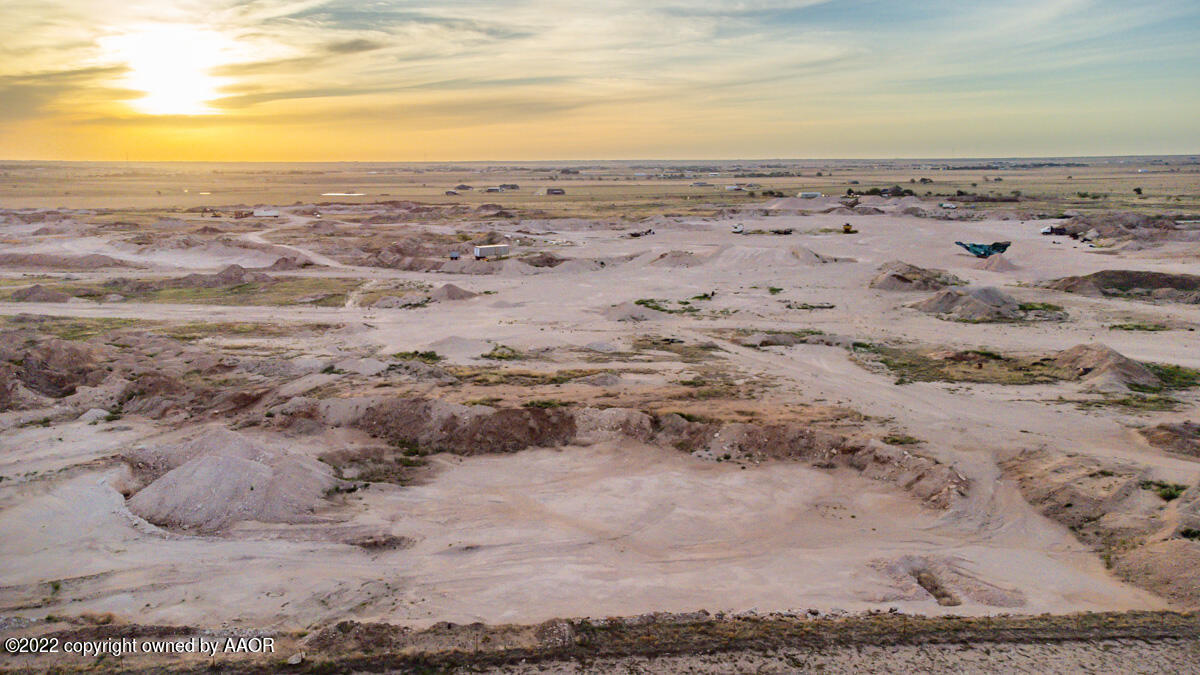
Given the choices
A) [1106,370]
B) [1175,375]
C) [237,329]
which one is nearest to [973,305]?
[1175,375]

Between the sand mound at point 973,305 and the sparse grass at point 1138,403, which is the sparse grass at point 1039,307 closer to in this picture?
the sand mound at point 973,305

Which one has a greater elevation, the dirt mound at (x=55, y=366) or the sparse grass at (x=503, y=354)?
the dirt mound at (x=55, y=366)

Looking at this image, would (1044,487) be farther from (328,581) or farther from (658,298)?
(658,298)

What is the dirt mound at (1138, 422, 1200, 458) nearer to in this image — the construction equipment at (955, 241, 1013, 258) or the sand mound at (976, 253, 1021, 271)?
the sand mound at (976, 253, 1021, 271)

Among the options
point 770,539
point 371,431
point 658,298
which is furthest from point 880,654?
point 658,298

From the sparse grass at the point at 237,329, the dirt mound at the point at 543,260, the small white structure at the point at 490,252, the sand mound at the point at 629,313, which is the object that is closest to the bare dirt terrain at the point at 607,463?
the sand mound at the point at 629,313

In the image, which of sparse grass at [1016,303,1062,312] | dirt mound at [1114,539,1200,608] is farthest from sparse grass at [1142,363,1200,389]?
dirt mound at [1114,539,1200,608]

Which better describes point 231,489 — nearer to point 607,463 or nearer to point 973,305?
point 607,463
